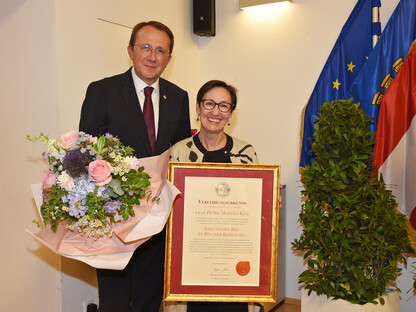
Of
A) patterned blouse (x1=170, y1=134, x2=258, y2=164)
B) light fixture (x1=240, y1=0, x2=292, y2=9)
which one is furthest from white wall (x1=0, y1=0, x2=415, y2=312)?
patterned blouse (x1=170, y1=134, x2=258, y2=164)

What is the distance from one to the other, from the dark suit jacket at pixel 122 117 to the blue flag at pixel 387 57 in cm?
181

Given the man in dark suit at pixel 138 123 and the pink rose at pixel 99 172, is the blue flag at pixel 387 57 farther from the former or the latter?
the pink rose at pixel 99 172

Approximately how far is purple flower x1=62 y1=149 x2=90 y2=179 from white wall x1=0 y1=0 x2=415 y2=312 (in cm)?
136

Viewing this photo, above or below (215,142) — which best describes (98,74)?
above

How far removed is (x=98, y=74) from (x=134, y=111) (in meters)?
0.99

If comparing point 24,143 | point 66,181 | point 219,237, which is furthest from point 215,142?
point 24,143

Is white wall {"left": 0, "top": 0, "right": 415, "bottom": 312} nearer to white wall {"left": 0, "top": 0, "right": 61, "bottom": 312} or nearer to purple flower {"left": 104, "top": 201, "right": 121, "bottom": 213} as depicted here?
white wall {"left": 0, "top": 0, "right": 61, "bottom": 312}

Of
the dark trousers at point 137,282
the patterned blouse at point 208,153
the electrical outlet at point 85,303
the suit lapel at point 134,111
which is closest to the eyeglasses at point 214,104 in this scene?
the patterned blouse at point 208,153

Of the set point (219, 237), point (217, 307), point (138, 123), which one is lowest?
point (217, 307)

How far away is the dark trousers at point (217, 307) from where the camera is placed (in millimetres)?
2643

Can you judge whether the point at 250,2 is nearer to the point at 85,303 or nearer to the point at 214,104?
the point at 214,104

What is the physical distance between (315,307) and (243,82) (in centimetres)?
249

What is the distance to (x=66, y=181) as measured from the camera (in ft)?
6.28

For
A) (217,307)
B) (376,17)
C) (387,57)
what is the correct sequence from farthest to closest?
(376,17)
(387,57)
(217,307)
